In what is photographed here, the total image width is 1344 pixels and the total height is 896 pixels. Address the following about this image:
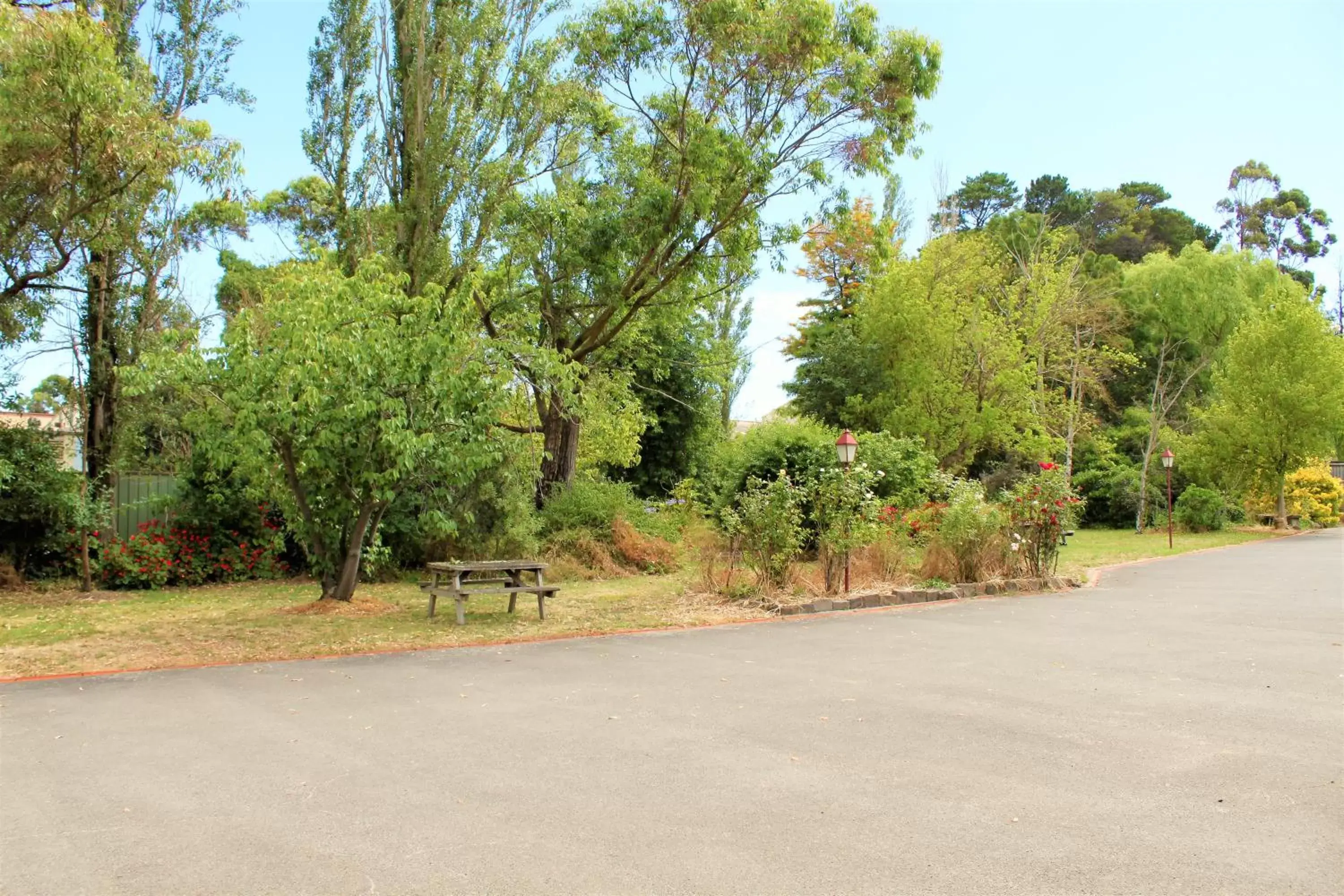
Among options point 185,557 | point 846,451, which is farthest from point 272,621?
point 846,451

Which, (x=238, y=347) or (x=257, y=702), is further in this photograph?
(x=238, y=347)

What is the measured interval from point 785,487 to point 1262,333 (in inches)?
1090

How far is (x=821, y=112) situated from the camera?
15.6m

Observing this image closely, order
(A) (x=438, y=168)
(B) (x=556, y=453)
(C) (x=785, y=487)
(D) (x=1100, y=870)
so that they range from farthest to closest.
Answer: (B) (x=556, y=453)
(A) (x=438, y=168)
(C) (x=785, y=487)
(D) (x=1100, y=870)

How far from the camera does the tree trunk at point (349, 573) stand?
12.1 metres

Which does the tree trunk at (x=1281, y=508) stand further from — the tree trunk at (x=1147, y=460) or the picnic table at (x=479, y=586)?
the picnic table at (x=479, y=586)

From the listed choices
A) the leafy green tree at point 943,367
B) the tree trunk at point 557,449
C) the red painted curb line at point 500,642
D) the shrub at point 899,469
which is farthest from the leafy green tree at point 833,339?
the red painted curb line at point 500,642

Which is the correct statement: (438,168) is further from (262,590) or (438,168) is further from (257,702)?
(257,702)

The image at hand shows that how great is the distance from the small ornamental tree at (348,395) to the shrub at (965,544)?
7190mm

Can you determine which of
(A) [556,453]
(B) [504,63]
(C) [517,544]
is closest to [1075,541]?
(A) [556,453]

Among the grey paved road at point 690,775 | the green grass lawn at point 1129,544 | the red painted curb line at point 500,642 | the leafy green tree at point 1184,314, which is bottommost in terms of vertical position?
the grey paved road at point 690,775

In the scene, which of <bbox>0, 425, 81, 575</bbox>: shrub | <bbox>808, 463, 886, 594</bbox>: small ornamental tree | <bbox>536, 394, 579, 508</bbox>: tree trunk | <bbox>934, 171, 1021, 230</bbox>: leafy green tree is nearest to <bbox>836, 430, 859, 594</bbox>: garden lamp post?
Answer: <bbox>808, 463, 886, 594</bbox>: small ornamental tree

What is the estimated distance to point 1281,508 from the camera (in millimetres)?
33562

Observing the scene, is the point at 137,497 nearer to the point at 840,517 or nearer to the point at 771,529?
the point at 771,529
